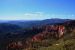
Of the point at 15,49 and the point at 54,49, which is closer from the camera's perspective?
the point at 54,49

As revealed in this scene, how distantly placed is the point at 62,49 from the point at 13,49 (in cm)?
9184

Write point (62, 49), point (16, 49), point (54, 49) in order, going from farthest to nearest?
point (16, 49), point (54, 49), point (62, 49)

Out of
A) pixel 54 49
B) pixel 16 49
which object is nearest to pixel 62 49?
pixel 54 49

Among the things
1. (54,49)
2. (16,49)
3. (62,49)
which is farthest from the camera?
(16,49)

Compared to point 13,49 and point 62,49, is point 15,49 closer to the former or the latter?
point 13,49

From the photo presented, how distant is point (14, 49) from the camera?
532 feet

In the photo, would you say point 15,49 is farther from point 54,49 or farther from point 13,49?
point 54,49

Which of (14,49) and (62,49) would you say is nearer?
(62,49)

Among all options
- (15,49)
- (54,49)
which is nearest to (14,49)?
(15,49)

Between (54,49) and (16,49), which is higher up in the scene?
(54,49)

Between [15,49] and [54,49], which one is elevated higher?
[54,49]

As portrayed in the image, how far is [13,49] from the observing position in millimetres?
163500

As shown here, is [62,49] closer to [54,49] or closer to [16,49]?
[54,49]

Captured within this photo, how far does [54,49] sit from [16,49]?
78.5 m
